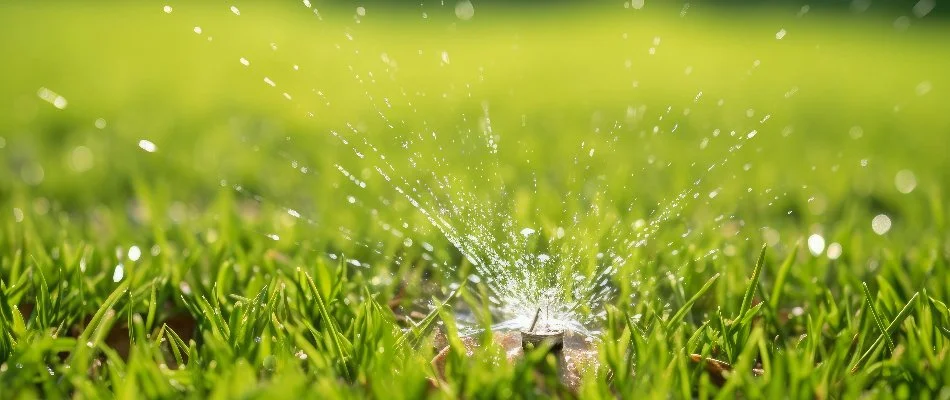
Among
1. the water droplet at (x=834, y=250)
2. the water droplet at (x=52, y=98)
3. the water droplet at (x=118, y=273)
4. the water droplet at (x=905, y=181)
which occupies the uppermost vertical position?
the water droplet at (x=905, y=181)

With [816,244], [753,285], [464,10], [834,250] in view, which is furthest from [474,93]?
[464,10]

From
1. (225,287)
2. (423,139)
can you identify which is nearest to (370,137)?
(423,139)

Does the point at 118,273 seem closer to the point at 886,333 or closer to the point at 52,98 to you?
the point at 886,333

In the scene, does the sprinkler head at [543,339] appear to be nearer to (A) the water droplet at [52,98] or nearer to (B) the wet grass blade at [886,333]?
(B) the wet grass blade at [886,333]

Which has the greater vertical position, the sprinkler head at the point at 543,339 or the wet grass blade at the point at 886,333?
the wet grass blade at the point at 886,333

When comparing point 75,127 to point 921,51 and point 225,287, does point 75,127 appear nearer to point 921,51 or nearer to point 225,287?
point 225,287

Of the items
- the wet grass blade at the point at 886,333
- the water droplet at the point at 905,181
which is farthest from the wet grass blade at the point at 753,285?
the water droplet at the point at 905,181

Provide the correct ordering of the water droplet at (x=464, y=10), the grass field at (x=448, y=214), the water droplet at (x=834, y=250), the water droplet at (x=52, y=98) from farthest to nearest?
the water droplet at (x=464, y=10), the water droplet at (x=52, y=98), the water droplet at (x=834, y=250), the grass field at (x=448, y=214)
